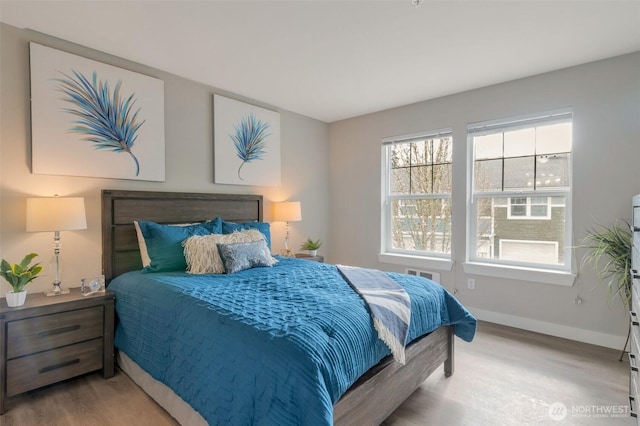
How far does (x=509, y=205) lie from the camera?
11.0 feet

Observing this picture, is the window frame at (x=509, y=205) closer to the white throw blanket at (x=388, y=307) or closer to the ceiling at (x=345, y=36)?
the ceiling at (x=345, y=36)

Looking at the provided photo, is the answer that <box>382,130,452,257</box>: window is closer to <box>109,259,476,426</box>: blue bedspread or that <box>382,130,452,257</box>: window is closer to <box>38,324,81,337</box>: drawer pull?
<box>109,259,476,426</box>: blue bedspread

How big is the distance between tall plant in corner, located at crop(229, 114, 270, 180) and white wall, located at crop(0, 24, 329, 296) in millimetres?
259

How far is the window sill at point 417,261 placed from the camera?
145 inches

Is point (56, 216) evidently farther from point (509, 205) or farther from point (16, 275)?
point (509, 205)

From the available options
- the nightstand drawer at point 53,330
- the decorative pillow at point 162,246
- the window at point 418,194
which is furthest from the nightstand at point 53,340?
the window at point 418,194

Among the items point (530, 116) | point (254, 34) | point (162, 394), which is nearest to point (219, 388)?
point (162, 394)

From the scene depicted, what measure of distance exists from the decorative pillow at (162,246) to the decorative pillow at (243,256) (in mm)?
356

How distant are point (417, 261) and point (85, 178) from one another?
11.4ft

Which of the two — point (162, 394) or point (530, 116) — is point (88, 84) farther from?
point (530, 116)

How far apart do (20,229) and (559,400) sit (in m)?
3.84

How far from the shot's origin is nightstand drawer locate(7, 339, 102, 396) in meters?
1.93

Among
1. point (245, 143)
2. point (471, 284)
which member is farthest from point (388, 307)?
point (245, 143)

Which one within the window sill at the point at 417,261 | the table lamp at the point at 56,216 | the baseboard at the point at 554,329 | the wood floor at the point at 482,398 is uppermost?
the table lamp at the point at 56,216
